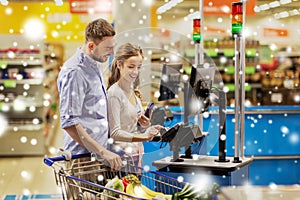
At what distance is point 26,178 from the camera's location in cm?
670

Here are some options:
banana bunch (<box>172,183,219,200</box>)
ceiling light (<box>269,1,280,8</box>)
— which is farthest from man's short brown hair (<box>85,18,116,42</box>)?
ceiling light (<box>269,1,280,8</box>)

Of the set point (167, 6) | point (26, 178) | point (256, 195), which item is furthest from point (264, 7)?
point (256, 195)

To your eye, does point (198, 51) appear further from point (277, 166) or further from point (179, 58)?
point (277, 166)

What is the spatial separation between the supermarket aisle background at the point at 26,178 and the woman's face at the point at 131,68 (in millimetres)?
3363

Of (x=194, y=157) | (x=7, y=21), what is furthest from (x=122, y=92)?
(x=7, y=21)

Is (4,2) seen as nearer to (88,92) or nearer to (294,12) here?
(294,12)

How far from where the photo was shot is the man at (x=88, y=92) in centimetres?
263

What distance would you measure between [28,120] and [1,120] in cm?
40

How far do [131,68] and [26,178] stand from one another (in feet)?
14.7

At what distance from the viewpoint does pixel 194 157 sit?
141 inches

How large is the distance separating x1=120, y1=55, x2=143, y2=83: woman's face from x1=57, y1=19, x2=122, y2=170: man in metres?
0.11

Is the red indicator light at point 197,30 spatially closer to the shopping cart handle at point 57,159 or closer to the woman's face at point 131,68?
the woman's face at point 131,68

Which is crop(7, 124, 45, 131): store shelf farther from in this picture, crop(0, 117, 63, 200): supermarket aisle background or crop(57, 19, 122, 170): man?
crop(57, 19, 122, 170): man

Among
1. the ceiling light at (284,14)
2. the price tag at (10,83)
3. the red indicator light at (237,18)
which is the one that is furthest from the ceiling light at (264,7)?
the red indicator light at (237,18)
